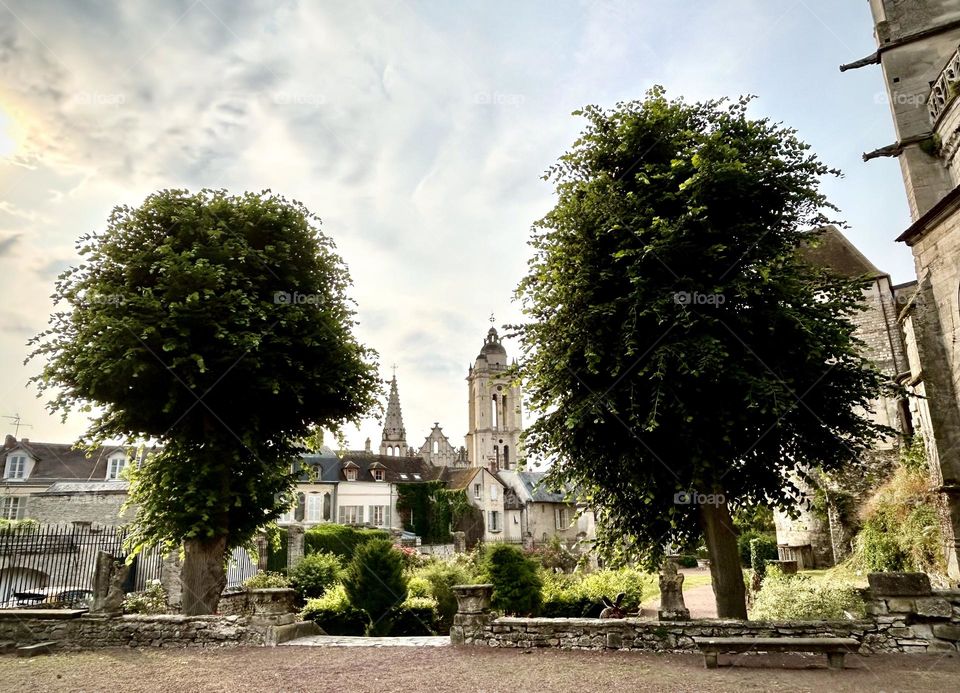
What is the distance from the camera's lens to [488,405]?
75.8 m

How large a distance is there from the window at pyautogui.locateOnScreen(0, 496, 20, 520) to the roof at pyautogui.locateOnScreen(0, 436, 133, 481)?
2.39m

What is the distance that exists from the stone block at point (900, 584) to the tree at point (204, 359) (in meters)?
10.7

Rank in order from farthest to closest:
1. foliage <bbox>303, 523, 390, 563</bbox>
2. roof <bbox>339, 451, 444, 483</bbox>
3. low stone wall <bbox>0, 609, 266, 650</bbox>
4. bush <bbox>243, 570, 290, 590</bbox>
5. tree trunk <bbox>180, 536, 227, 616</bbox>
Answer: roof <bbox>339, 451, 444, 483</bbox>, foliage <bbox>303, 523, 390, 563</bbox>, bush <bbox>243, 570, 290, 590</bbox>, tree trunk <bbox>180, 536, 227, 616</bbox>, low stone wall <bbox>0, 609, 266, 650</bbox>

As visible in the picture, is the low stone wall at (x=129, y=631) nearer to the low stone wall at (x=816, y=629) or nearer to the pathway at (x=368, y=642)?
the pathway at (x=368, y=642)

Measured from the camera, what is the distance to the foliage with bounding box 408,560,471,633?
16.1 metres

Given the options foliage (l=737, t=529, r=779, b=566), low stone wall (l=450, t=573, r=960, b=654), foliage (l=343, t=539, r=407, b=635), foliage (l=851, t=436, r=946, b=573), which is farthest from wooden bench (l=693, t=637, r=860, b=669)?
foliage (l=737, t=529, r=779, b=566)

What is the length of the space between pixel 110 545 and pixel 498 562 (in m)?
11.2

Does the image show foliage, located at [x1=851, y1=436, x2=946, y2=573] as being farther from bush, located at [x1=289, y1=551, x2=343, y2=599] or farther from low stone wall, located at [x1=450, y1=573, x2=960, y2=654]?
bush, located at [x1=289, y1=551, x2=343, y2=599]

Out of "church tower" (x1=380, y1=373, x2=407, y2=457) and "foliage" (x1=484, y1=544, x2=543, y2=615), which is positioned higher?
"church tower" (x1=380, y1=373, x2=407, y2=457)

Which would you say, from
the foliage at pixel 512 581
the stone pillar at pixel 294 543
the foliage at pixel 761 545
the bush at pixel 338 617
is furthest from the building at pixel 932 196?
the stone pillar at pixel 294 543

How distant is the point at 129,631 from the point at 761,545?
26985 mm

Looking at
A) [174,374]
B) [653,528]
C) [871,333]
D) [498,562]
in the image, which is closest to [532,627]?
[653,528]

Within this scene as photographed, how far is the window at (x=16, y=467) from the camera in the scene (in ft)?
109

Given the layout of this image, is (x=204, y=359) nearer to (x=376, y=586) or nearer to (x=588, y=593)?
(x=376, y=586)
